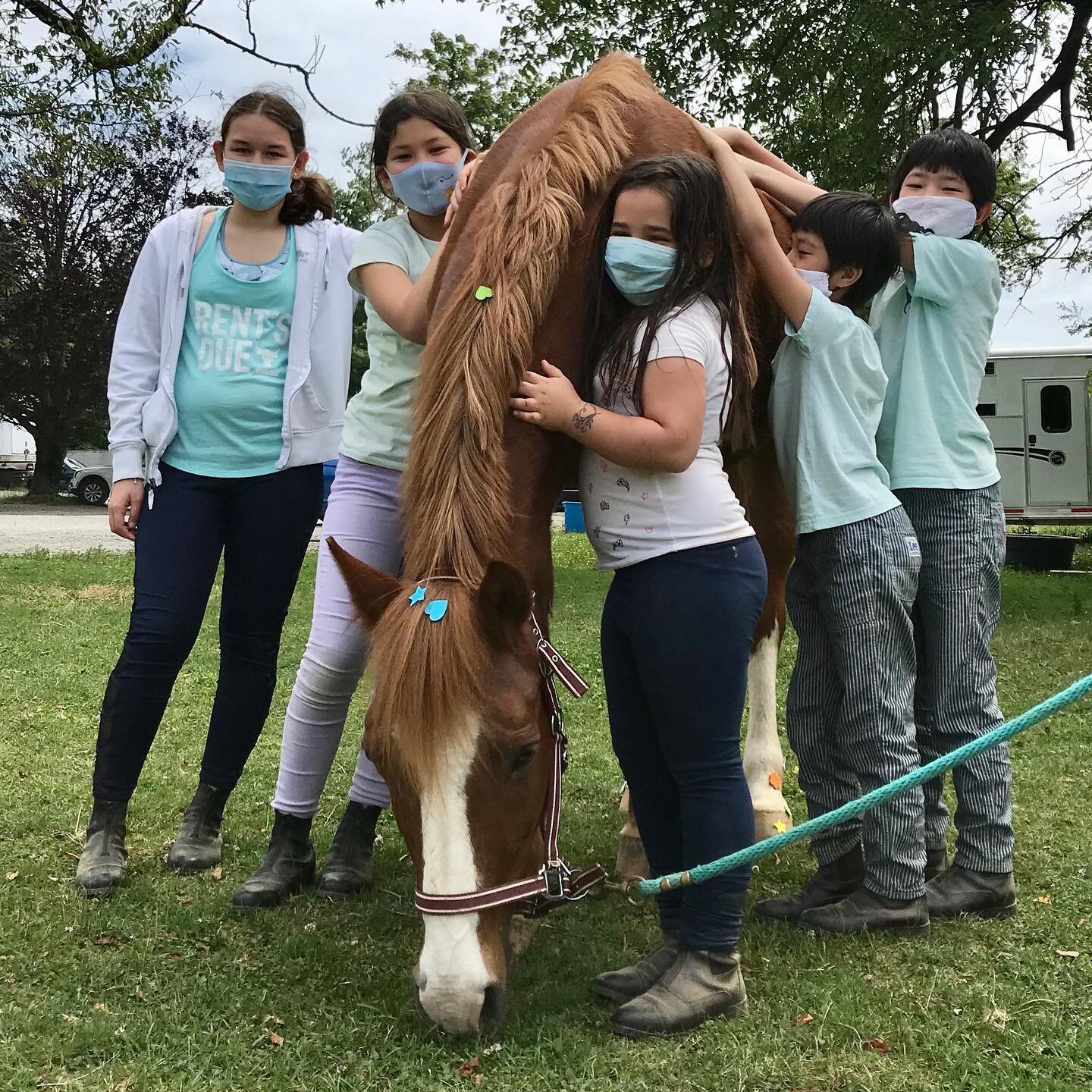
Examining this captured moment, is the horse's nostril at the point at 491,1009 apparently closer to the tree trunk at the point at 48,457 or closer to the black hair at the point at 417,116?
the black hair at the point at 417,116

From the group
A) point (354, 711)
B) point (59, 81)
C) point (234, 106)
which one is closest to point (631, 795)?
point (234, 106)

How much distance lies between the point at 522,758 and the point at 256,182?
2.14 meters

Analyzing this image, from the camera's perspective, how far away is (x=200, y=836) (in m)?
3.66

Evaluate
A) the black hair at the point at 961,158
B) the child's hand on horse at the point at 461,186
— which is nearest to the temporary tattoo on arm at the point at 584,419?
the child's hand on horse at the point at 461,186

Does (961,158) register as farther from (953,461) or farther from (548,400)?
(548,400)

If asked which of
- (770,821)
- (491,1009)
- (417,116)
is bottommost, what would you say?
(770,821)

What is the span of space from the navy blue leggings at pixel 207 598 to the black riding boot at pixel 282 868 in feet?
1.37

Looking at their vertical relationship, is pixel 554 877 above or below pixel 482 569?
below

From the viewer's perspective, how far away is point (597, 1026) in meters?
2.48

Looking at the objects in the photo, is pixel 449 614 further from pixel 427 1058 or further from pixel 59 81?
pixel 59 81

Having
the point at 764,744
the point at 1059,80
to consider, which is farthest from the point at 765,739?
the point at 1059,80

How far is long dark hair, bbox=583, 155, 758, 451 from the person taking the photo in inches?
97.8

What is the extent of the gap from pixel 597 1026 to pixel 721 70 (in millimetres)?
10095

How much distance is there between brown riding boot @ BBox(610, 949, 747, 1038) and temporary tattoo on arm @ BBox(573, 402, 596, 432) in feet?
4.03
